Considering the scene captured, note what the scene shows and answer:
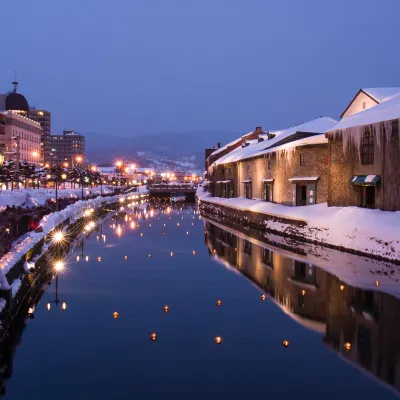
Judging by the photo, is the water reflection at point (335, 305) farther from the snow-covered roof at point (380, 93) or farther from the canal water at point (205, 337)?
the snow-covered roof at point (380, 93)

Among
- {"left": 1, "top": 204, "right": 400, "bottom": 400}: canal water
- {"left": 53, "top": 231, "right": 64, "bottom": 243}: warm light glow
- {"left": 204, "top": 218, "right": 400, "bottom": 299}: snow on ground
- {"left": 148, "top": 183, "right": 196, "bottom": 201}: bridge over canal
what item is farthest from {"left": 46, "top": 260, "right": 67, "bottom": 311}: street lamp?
{"left": 148, "top": 183, "right": 196, "bottom": 201}: bridge over canal

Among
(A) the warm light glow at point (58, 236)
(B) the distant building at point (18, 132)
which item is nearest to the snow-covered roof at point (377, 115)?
(A) the warm light glow at point (58, 236)

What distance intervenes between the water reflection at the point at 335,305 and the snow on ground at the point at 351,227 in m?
→ 1.72

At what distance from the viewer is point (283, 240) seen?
3516 centimetres

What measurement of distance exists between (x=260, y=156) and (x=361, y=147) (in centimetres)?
1974

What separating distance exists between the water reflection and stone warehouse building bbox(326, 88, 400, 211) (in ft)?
21.7

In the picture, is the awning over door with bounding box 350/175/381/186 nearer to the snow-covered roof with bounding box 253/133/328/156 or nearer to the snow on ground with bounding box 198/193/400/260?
the snow on ground with bounding box 198/193/400/260

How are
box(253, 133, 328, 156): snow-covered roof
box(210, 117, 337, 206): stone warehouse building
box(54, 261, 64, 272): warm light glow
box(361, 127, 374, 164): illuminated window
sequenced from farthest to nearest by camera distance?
A: box(210, 117, 337, 206): stone warehouse building < box(253, 133, 328, 156): snow-covered roof < box(361, 127, 374, 164): illuminated window < box(54, 261, 64, 272): warm light glow

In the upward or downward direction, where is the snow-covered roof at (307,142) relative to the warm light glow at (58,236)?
upward

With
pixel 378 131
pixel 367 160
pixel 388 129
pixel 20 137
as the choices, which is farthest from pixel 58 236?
pixel 20 137

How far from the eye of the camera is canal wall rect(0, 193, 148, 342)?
1423cm

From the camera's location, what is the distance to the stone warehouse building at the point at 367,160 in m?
29.7

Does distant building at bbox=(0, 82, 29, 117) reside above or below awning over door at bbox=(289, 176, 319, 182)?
above

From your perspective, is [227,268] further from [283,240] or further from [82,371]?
[82,371]
